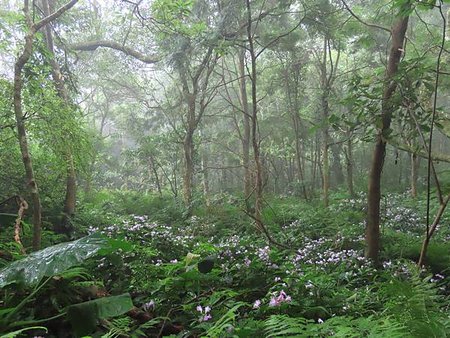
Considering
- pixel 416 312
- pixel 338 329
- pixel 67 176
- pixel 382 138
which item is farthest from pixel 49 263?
pixel 67 176

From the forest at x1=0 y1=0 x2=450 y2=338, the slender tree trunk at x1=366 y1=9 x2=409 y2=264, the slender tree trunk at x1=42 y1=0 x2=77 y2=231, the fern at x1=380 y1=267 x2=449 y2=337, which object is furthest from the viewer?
the slender tree trunk at x1=42 y1=0 x2=77 y2=231

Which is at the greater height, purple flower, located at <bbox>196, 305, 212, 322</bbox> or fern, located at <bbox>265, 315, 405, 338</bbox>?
fern, located at <bbox>265, 315, 405, 338</bbox>

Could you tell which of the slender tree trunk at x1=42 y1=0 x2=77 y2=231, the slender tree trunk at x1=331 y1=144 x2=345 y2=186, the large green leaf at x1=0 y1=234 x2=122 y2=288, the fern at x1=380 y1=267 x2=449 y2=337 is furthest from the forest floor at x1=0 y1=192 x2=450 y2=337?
the slender tree trunk at x1=331 y1=144 x2=345 y2=186

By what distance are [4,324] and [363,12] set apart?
33.9 ft

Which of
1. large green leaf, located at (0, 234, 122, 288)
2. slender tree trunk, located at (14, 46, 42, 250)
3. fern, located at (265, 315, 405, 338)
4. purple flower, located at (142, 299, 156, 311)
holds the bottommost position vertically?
purple flower, located at (142, 299, 156, 311)

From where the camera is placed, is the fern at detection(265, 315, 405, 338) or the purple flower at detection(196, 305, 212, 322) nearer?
the fern at detection(265, 315, 405, 338)

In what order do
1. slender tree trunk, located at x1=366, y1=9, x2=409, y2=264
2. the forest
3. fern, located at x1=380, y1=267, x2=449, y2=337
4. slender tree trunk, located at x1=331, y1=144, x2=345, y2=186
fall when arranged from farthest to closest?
slender tree trunk, located at x1=331, y1=144, x2=345, y2=186
slender tree trunk, located at x1=366, y1=9, x2=409, y2=264
the forest
fern, located at x1=380, y1=267, x2=449, y2=337

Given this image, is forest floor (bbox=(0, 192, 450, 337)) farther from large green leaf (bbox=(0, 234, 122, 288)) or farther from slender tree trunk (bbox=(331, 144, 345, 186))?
slender tree trunk (bbox=(331, 144, 345, 186))

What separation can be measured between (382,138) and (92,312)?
3086 mm

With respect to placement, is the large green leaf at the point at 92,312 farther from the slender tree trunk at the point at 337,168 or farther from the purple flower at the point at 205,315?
the slender tree trunk at the point at 337,168

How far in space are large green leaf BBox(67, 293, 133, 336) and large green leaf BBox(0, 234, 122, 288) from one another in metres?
0.23

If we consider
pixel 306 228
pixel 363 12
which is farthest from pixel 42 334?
pixel 363 12

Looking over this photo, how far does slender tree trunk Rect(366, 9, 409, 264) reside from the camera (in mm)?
3537

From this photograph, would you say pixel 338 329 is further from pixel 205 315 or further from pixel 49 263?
pixel 49 263
